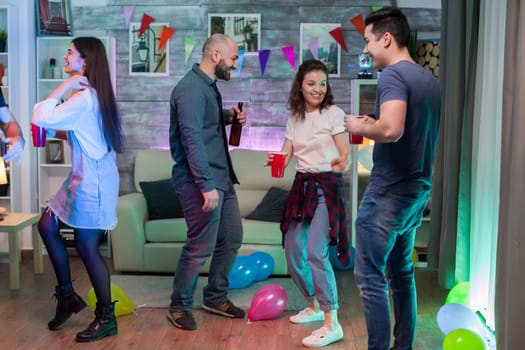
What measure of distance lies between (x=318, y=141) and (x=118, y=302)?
4.73ft

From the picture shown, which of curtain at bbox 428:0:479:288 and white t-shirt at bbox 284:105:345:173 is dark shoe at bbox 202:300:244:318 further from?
curtain at bbox 428:0:479:288

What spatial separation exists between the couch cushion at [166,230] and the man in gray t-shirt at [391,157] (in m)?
2.30

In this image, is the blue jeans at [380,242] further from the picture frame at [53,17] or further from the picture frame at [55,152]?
the picture frame at [53,17]

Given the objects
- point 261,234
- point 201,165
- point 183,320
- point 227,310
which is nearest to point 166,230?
point 261,234

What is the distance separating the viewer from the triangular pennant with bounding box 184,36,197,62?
5723mm

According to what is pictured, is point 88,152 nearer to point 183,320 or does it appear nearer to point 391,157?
point 183,320

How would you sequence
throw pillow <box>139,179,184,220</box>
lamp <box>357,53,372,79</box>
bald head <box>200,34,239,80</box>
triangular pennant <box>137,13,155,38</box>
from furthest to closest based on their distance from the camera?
1. triangular pennant <box>137,13,155,38</box>
2. lamp <box>357,53,372,79</box>
3. throw pillow <box>139,179,184,220</box>
4. bald head <box>200,34,239,80</box>

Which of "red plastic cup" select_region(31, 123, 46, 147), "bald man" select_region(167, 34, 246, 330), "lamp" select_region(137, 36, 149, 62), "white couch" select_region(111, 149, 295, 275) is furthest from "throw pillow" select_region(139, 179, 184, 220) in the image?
"red plastic cup" select_region(31, 123, 46, 147)

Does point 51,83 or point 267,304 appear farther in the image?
point 51,83

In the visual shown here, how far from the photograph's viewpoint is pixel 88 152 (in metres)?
3.31

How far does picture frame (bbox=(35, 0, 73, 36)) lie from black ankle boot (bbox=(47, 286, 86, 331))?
2.75 meters

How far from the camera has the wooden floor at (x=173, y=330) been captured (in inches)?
134

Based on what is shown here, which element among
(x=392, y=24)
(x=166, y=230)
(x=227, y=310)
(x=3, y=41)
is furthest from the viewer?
(x=3, y=41)

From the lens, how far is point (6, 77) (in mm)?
5426
